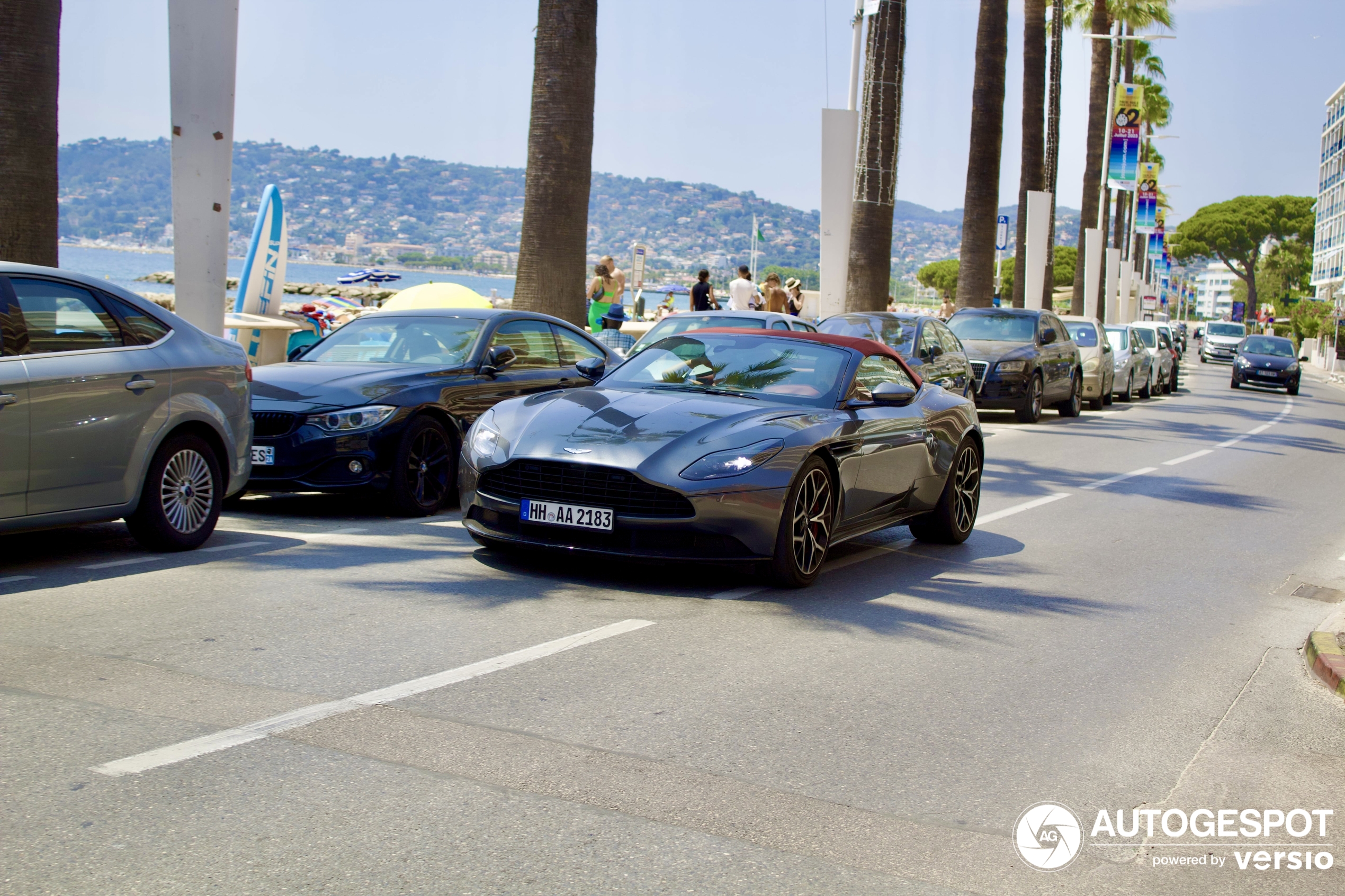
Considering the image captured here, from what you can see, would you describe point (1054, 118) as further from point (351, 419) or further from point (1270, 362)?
point (351, 419)

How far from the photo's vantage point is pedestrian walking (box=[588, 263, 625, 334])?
841 inches

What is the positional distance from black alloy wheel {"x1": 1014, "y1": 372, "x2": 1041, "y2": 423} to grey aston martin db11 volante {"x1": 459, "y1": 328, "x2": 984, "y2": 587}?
13.6m

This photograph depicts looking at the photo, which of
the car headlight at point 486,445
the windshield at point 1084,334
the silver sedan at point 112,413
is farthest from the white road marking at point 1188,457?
the silver sedan at point 112,413

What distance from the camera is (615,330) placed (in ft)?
70.5

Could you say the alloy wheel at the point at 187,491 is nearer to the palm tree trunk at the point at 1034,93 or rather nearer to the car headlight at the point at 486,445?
the car headlight at the point at 486,445

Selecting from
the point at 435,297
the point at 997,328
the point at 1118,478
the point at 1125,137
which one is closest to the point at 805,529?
the point at 1118,478

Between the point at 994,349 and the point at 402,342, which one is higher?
the point at 994,349

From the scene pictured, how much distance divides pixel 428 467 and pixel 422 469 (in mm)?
84

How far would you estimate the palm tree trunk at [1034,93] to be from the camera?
117ft

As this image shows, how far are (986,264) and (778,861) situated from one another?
1066 inches

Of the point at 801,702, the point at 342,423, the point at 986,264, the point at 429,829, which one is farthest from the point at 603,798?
the point at 986,264

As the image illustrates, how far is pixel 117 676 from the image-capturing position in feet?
17.2

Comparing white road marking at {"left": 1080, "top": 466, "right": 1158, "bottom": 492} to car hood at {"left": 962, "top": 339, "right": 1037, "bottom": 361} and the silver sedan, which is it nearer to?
car hood at {"left": 962, "top": 339, "right": 1037, "bottom": 361}

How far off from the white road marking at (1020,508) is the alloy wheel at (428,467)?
4265 mm
